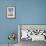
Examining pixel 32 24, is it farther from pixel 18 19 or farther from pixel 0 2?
pixel 0 2

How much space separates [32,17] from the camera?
3.75 meters

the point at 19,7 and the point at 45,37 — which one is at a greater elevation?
the point at 19,7

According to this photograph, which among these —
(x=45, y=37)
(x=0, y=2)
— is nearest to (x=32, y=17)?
(x=45, y=37)

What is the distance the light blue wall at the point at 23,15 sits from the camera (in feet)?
12.3

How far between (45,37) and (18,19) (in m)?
0.95

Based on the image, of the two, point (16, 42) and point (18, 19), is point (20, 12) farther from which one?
point (16, 42)

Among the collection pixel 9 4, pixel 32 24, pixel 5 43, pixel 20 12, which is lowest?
pixel 5 43

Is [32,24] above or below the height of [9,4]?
below

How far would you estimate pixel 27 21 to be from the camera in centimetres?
375

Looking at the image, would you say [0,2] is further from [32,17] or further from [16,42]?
[16,42]

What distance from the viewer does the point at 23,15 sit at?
3.76m

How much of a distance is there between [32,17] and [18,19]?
42cm

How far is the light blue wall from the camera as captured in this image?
12.3 feet

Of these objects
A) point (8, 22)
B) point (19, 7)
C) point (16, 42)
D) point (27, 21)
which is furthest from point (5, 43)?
point (19, 7)
